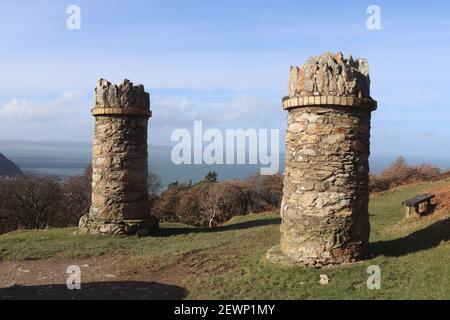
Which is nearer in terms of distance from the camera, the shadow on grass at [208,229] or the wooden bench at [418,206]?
the wooden bench at [418,206]

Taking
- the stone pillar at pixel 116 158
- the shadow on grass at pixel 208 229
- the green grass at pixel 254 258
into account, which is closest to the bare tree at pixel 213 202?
the shadow on grass at pixel 208 229

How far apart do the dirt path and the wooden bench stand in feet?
25.1

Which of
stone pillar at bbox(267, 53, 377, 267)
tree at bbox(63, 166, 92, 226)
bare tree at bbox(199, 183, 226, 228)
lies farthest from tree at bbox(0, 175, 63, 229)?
stone pillar at bbox(267, 53, 377, 267)

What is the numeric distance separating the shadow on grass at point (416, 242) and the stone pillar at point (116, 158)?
25.0ft

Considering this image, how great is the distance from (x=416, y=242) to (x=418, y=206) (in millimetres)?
3700

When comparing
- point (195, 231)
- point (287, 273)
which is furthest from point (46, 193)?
point (287, 273)

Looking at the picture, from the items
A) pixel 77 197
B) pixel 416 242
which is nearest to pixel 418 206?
pixel 416 242

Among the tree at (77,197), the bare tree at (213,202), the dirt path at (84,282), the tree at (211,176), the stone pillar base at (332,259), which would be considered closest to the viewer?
the dirt path at (84,282)

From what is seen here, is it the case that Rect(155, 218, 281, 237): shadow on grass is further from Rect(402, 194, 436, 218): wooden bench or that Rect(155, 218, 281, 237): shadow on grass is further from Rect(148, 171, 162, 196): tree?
Rect(148, 171, 162, 196): tree

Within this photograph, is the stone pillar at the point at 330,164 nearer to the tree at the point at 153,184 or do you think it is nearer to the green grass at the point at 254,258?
the green grass at the point at 254,258

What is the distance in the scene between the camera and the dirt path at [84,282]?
8.42 meters

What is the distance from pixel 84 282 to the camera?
9445mm
